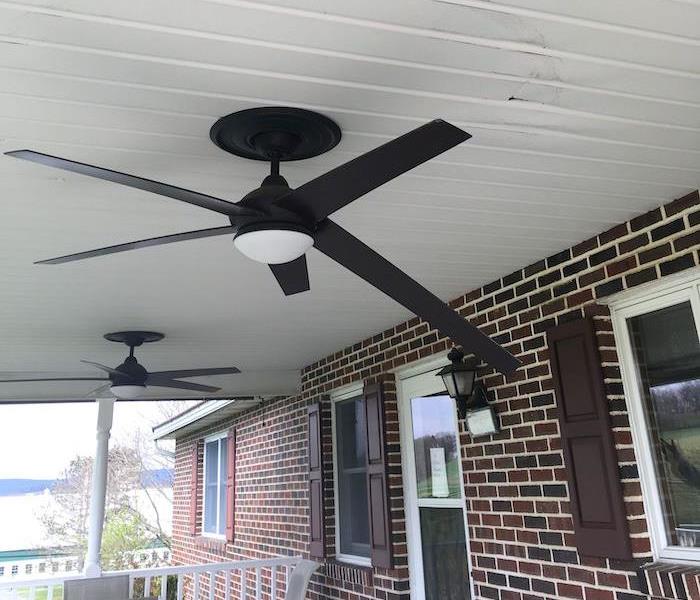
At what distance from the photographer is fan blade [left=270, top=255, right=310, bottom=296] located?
2.11 meters

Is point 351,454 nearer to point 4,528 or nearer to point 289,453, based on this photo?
point 289,453

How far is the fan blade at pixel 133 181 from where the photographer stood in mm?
1475

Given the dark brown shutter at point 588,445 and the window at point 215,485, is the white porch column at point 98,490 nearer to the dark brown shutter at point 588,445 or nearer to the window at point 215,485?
the window at point 215,485

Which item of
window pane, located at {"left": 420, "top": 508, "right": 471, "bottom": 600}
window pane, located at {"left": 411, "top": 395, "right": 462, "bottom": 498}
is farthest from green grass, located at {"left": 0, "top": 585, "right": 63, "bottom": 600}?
window pane, located at {"left": 411, "top": 395, "right": 462, "bottom": 498}

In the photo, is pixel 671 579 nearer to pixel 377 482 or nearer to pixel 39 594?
pixel 377 482

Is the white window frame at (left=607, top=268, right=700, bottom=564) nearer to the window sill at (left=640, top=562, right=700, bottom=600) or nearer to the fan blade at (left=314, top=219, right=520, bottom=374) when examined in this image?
the window sill at (left=640, top=562, right=700, bottom=600)

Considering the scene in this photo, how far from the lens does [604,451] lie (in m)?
2.80

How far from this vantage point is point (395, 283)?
195 centimetres

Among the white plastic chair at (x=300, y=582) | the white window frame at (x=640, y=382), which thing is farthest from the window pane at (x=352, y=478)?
the white window frame at (x=640, y=382)

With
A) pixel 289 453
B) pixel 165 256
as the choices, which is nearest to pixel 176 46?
pixel 165 256

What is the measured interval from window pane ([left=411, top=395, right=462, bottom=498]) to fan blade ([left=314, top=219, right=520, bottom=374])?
2.02 meters

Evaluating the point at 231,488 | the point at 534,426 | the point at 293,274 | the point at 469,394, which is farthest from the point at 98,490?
the point at 293,274

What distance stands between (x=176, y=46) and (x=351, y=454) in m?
4.29

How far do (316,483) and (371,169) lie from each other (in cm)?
447
